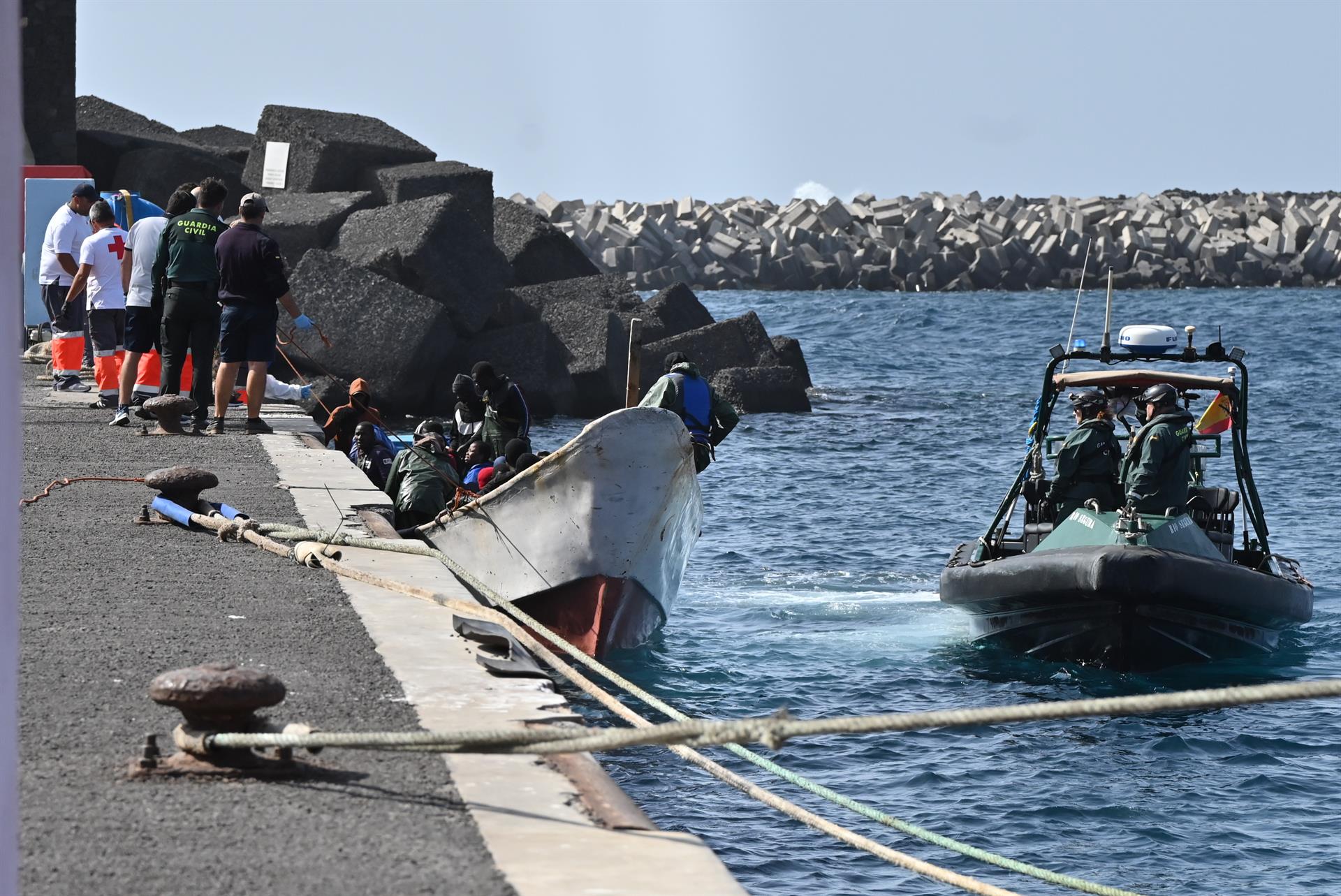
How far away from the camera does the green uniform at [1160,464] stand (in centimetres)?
1081

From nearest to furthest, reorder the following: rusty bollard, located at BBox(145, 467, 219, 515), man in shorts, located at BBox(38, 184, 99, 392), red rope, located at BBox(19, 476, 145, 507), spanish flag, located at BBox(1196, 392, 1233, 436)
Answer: rusty bollard, located at BBox(145, 467, 219, 515) < red rope, located at BBox(19, 476, 145, 507) < spanish flag, located at BBox(1196, 392, 1233, 436) < man in shorts, located at BBox(38, 184, 99, 392)

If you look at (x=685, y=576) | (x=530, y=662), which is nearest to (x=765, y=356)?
(x=685, y=576)

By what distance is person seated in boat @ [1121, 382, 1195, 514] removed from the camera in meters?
10.8

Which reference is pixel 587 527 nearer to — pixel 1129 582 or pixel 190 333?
pixel 1129 582

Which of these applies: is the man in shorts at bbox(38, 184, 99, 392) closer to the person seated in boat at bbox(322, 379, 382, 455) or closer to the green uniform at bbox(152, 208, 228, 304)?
the green uniform at bbox(152, 208, 228, 304)

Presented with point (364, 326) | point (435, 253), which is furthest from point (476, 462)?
point (435, 253)

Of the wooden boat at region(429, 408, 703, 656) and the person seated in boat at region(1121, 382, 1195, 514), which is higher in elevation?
the person seated in boat at region(1121, 382, 1195, 514)

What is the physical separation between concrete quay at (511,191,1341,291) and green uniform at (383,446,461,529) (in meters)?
66.5

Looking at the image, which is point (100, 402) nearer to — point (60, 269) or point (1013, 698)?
point (60, 269)

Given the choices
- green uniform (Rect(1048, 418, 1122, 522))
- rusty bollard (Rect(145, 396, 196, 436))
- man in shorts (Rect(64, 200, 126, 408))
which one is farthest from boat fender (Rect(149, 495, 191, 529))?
green uniform (Rect(1048, 418, 1122, 522))

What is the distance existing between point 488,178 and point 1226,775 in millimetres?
22648

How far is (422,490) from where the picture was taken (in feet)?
37.5

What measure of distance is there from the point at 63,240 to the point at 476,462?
5.16 m

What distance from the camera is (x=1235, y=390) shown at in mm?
12266
